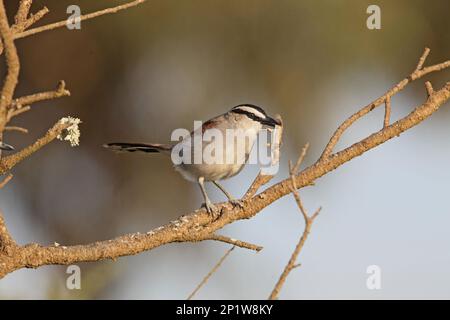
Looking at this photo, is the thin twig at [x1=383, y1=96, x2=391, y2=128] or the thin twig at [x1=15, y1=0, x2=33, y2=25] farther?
the thin twig at [x1=383, y1=96, x2=391, y2=128]

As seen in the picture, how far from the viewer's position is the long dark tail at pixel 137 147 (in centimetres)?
289

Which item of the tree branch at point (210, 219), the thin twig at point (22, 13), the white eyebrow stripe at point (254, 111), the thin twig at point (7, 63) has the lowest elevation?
the tree branch at point (210, 219)

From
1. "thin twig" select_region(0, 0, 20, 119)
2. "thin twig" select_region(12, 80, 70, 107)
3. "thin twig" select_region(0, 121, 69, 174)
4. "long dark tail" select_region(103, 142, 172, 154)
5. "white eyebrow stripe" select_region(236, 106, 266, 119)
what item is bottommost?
"thin twig" select_region(0, 121, 69, 174)

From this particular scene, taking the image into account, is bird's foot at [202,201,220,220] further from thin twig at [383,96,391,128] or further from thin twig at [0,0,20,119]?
thin twig at [0,0,20,119]

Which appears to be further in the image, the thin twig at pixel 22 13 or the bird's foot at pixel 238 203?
the bird's foot at pixel 238 203

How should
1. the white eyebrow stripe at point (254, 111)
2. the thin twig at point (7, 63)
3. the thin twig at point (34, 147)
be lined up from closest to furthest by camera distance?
the thin twig at point (7, 63) < the thin twig at point (34, 147) < the white eyebrow stripe at point (254, 111)

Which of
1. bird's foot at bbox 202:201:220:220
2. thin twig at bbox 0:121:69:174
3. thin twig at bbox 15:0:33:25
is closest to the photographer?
thin twig at bbox 0:121:69:174

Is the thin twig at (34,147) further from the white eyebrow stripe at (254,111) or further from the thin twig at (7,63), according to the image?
the white eyebrow stripe at (254,111)

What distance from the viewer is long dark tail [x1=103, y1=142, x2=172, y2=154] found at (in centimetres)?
289

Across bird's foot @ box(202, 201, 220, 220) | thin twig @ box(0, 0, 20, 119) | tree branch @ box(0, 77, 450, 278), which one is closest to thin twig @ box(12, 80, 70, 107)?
thin twig @ box(0, 0, 20, 119)

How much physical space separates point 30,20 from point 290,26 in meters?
3.73

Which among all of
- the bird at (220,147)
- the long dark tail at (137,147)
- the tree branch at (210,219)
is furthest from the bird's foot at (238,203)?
the long dark tail at (137,147)

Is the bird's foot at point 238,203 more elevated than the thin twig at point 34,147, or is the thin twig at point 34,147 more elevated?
the thin twig at point 34,147

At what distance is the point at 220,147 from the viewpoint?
2844 millimetres
